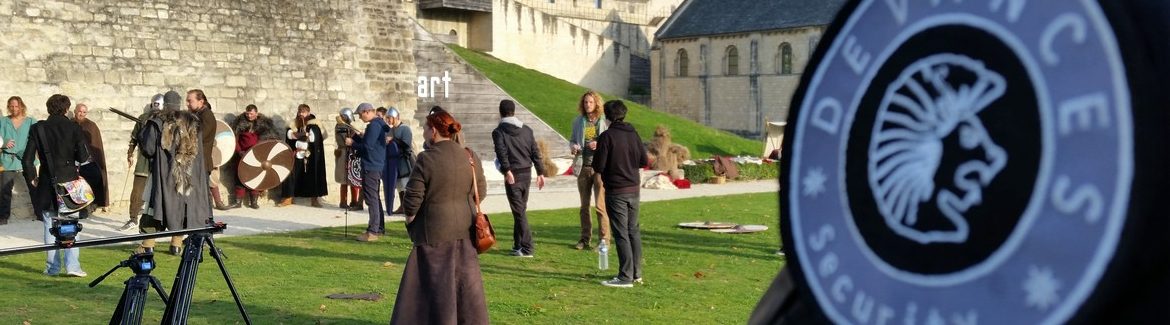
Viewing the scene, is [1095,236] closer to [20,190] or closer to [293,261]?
[293,261]

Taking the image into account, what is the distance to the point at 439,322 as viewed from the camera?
688 centimetres

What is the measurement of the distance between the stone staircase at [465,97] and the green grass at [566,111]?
9.88 m

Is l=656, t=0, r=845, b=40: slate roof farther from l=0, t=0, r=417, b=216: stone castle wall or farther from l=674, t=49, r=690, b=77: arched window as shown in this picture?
l=0, t=0, r=417, b=216: stone castle wall

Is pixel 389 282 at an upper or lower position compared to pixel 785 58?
lower

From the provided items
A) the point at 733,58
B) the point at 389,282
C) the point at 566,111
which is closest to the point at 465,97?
the point at 566,111

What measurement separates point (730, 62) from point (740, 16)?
2.45m

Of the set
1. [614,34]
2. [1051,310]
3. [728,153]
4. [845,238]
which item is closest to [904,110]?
[845,238]

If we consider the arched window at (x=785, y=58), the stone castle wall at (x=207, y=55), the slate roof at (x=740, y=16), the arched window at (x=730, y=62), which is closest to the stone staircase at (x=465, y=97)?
the stone castle wall at (x=207, y=55)

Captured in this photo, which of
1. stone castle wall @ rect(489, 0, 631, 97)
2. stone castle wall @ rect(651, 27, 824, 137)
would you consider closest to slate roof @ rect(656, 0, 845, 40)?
stone castle wall @ rect(651, 27, 824, 137)

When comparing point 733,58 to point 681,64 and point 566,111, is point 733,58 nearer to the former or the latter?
point 681,64

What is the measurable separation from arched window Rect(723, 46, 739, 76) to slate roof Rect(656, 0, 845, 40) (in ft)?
3.68

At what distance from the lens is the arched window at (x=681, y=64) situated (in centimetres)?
6469

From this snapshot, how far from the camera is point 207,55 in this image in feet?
60.9

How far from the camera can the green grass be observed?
36.9 m
